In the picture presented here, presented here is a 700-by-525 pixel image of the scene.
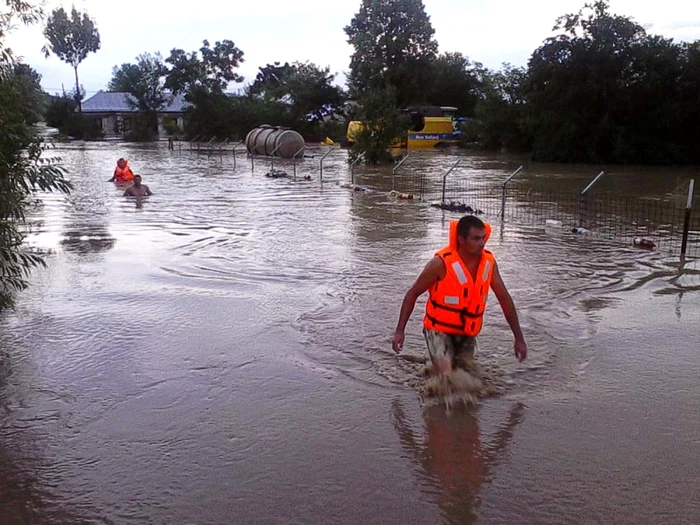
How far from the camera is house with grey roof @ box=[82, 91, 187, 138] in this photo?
2963 inches

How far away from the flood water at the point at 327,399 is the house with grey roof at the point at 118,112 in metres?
67.4

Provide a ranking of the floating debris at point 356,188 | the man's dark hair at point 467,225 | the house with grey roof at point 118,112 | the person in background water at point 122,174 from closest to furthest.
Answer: the man's dark hair at point 467,225 < the floating debris at point 356,188 < the person in background water at point 122,174 < the house with grey roof at point 118,112

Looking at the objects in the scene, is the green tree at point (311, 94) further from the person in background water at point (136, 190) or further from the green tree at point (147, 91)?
the person in background water at point (136, 190)

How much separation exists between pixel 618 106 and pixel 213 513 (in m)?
38.6

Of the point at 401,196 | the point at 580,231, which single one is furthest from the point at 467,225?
the point at 401,196

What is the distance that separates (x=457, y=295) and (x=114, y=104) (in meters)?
81.2

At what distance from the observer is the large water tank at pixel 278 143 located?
4047 cm

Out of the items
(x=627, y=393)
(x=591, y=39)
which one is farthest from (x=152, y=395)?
(x=591, y=39)

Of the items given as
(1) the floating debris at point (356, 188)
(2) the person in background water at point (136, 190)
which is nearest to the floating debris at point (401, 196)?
(1) the floating debris at point (356, 188)

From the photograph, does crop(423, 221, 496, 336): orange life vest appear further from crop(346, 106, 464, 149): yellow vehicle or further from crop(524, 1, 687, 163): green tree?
crop(346, 106, 464, 149): yellow vehicle

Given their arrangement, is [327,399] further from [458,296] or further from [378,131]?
[378,131]

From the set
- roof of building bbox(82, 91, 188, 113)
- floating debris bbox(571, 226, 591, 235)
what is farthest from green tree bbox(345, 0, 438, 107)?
floating debris bbox(571, 226, 591, 235)

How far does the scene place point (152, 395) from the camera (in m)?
5.61

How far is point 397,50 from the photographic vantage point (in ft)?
222
